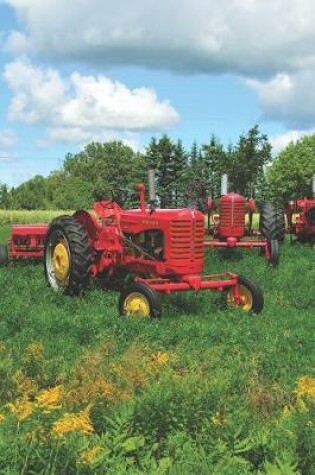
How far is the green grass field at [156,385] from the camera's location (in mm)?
3512


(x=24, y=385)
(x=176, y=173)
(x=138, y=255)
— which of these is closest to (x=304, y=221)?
(x=138, y=255)

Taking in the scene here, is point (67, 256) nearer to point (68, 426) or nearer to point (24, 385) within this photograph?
point (24, 385)

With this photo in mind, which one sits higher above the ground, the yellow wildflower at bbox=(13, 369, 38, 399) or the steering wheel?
the steering wheel

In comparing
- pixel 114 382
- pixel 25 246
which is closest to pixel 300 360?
pixel 114 382

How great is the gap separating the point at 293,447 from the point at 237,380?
2426mm

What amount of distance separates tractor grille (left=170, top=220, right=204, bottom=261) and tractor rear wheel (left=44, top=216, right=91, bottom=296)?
1.53 metres

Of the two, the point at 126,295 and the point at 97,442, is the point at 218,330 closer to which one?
the point at 126,295

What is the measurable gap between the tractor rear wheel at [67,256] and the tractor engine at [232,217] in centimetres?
533

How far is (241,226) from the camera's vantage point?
16.0 m

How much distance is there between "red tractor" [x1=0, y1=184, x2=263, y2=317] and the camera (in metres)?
9.58

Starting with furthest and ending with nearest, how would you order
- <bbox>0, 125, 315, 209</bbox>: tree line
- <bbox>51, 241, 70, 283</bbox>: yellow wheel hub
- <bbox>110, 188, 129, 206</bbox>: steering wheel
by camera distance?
<bbox>0, 125, 315, 209</bbox>: tree line → <bbox>110, 188, 129, 206</bbox>: steering wheel → <bbox>51, 241, 70, 283</bbox>: yellow wheel hub

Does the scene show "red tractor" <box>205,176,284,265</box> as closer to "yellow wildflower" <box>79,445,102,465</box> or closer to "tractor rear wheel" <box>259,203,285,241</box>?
"tractor rear wheel" <box>259,203,285,241</box>

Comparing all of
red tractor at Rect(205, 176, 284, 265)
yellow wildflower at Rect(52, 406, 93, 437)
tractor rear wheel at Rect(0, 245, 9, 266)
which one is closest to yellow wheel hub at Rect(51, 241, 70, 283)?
tractor rear wheel at Rect(0, 245, 9, 266)

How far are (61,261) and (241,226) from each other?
589 centimetres
